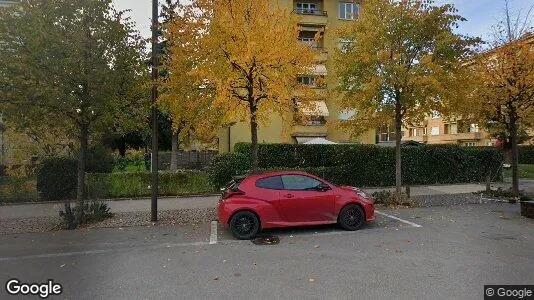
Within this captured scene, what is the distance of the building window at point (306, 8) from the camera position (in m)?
30.3

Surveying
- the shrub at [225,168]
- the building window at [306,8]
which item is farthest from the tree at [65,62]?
the building window at [306,8]

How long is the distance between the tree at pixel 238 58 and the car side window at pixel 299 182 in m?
2.27

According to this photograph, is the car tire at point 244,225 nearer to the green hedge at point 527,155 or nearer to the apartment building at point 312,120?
the apartment building at point 312,120

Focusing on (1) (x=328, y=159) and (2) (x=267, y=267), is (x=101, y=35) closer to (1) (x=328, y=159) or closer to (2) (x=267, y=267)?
(2) (x=267, y=267)

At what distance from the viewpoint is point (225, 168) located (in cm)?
1495

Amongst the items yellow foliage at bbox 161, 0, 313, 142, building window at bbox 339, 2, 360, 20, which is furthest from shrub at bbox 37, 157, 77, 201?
building window at bbox 339, 2, 360, 20

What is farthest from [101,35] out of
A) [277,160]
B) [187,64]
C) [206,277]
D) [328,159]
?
[328,159]

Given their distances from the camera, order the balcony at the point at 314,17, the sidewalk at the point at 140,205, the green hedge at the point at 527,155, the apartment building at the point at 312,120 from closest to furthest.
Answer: the sidewalk at the point at 140,205 → the apartment building at the point at 312,120 → the balcony at the point at 314,17 → the green hedge at the point at 527,155

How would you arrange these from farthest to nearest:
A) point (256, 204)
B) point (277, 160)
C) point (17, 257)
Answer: point (277, 160) → point (256, 204) → point (17, 257)

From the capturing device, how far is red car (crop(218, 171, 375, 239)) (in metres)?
7.91

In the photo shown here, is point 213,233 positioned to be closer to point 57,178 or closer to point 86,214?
point 86,214

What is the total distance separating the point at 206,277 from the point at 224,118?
524cm

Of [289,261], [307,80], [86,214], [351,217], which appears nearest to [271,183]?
[351,217]

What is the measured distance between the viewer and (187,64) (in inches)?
380
